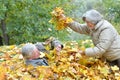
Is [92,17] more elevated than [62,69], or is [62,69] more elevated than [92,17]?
[92,17]

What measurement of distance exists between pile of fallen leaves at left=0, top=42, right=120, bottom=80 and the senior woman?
0.46 ft

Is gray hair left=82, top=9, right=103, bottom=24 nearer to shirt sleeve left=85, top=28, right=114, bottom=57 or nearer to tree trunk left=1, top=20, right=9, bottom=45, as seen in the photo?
shirt sleeve left=85, top=28, right=114, bottom=57

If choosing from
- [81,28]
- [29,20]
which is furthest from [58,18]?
[29,20]

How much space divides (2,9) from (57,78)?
8.95 metres

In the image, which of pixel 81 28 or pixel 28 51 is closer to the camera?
pixel 28 51

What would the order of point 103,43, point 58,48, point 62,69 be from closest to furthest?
point 62,69
point 103,43
point 58,48

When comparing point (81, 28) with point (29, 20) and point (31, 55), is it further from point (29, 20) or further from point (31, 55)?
point (29, 20)

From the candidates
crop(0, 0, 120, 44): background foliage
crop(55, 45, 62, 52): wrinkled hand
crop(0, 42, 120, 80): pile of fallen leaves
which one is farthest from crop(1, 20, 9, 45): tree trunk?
crop(55, 45, 62, 52): wrinkled hand

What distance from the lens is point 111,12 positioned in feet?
55.5

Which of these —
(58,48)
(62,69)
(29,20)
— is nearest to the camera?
(62,69)

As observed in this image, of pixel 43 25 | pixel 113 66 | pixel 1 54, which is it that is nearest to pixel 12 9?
pixel 43 25

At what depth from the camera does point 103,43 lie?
15.4ft

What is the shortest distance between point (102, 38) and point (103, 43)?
6cm

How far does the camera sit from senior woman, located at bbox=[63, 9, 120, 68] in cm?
473
